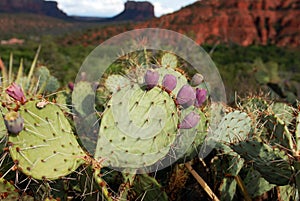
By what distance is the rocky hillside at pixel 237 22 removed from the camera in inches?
1607

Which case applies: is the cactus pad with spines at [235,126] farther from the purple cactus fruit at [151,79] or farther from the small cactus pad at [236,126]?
the purple cactus fruit at [151,79]

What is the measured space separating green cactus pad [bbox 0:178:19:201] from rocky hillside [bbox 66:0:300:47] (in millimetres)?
37181

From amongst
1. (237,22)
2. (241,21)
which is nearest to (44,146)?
(237,22)

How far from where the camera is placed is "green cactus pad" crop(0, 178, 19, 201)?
125 centimetres

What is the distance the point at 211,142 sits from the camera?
1.62 m

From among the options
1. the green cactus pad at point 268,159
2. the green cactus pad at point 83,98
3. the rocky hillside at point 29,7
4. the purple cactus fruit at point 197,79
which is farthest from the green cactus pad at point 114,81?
the rocky hillside at point 29,7

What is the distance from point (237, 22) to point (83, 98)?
44464 mm

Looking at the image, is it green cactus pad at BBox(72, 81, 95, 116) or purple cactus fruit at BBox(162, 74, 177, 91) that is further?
green cactus pad at BBox(72, 81, 95, 116)

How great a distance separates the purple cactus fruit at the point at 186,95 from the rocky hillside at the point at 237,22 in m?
Result: 36.9

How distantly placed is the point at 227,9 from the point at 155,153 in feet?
156

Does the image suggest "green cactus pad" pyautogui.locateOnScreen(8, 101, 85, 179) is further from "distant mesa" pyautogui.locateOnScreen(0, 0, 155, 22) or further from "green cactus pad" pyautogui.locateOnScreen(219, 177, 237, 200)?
"distant mesa" pyautogui.locateOnScreen(0, 0, 155, 22)

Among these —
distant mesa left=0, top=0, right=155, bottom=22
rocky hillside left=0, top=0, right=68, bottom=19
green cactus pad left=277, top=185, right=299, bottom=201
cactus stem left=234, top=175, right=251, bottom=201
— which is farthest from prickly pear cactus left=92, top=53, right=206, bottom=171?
rocky hillside left=0, top=0, right=68, bottom=19

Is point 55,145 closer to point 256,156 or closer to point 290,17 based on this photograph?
point 256,156

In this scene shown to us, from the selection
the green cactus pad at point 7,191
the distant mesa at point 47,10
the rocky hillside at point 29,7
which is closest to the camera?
the green cactus pad at point 7,191
